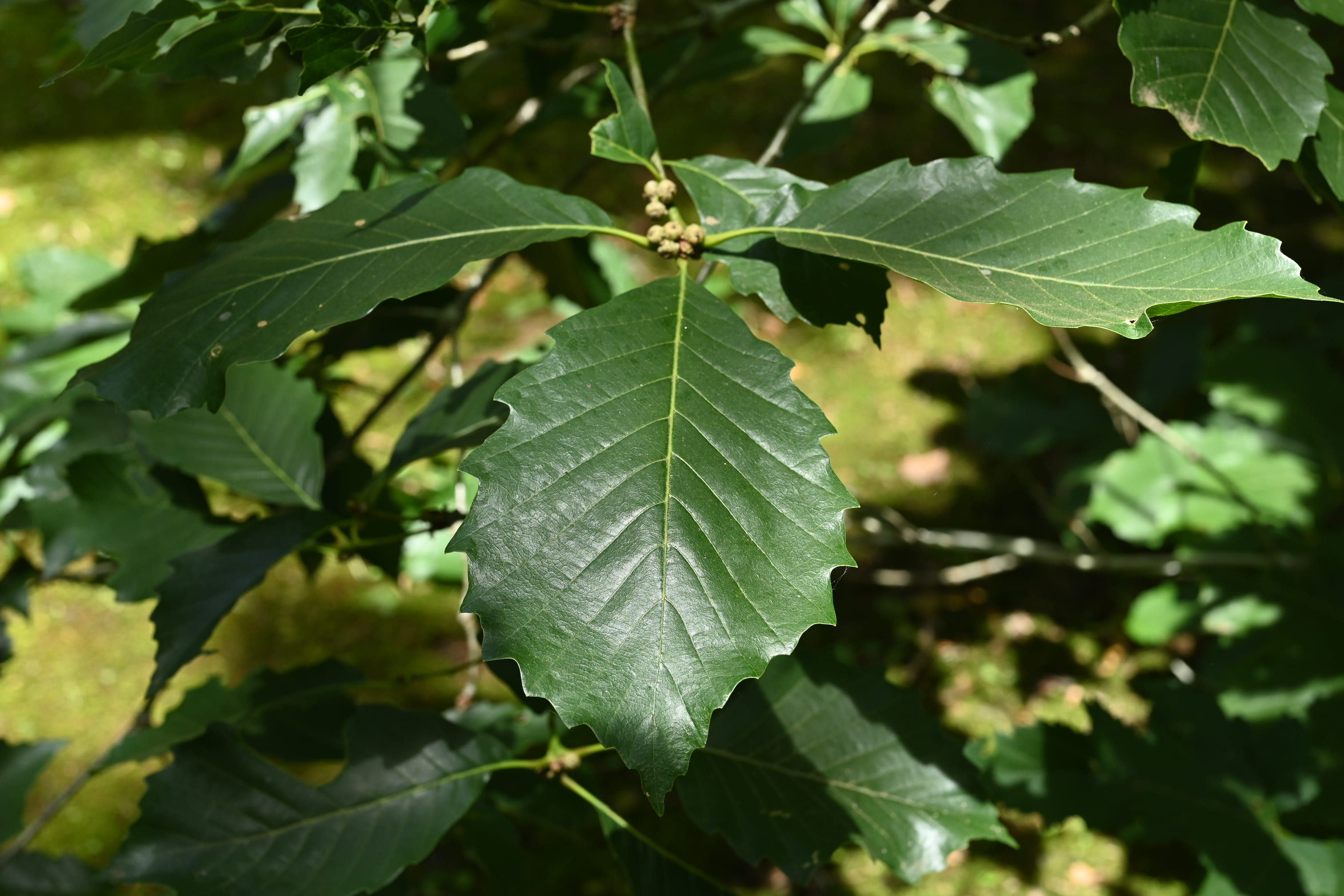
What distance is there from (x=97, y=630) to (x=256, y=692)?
1865 mm

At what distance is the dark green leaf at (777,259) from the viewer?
97cm

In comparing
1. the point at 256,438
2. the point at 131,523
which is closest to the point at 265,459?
the point at 256,438

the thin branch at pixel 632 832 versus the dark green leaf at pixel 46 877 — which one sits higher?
the thin branch at pixel 632 832

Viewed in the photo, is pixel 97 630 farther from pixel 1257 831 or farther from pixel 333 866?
pixel 1257 831

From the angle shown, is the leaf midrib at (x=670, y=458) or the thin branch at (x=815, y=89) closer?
the leaf midrib at (x=670, y=458)

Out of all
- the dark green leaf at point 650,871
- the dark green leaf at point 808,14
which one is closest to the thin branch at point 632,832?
the dark green leaf at point 650,871

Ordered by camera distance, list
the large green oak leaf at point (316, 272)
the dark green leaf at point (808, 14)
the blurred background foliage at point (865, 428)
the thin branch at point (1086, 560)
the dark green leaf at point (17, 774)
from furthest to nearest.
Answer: the blurred background foliage at point (865, 428), the thin branch at point (1086, 560), the dark green leaf at point (808, 14), the dark green leaf at point (17, 774), the large green oak leaf at point (316, 272)

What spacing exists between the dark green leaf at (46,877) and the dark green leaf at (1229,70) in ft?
5.91

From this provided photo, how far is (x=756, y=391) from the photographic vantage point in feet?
2.70

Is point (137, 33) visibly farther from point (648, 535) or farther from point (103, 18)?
point (648, 535)

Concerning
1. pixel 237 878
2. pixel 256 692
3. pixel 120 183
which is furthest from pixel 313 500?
pixel 120 183

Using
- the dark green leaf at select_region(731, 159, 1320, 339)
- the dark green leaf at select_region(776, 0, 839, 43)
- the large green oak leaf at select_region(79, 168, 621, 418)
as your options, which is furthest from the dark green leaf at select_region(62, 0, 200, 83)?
the dark green leaf at select_region(776, 0, 839, 43)

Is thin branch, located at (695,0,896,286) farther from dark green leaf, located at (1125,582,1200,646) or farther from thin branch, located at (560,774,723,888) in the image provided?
dark green leaf, located at (1125,582,1200,646)

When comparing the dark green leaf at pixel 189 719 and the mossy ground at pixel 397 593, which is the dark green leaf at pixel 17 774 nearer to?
the mossy ground at pixel 397 593
